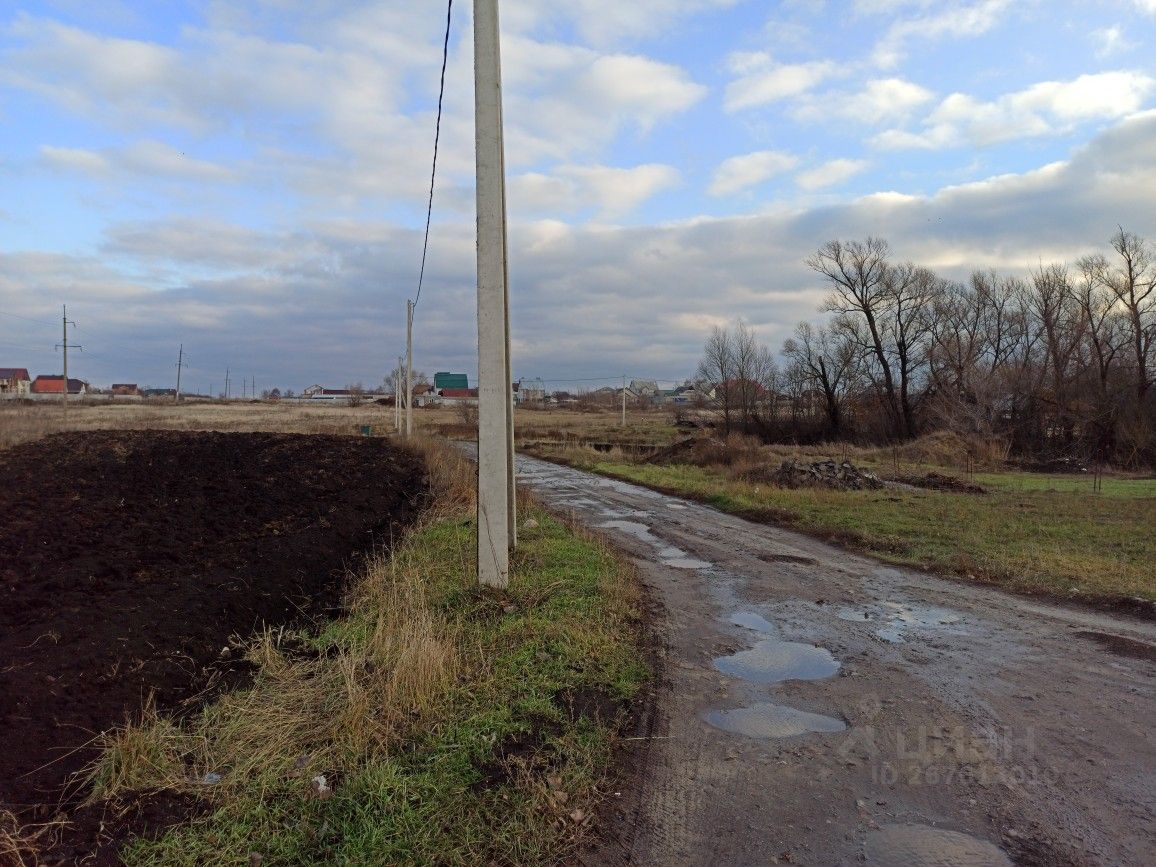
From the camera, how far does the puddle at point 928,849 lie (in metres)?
3.22

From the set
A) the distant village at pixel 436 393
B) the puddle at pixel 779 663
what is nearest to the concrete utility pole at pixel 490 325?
the puddle at pixel 779 663

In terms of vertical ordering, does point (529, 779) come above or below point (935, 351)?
below

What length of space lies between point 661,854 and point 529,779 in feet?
2.53

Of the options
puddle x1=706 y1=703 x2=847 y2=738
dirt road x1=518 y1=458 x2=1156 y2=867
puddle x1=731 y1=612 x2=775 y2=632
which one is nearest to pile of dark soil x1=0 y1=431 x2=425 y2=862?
dirt road x1=518 y1=458 x2=1156 y2=867

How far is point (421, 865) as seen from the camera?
3178 mm

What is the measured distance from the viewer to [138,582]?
8.75m

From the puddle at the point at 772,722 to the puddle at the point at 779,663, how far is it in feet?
2.06

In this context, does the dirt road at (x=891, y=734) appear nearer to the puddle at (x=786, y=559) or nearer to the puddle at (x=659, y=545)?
the puddle at (x=659, y=545)

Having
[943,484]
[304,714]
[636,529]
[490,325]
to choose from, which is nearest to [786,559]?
[636,529]

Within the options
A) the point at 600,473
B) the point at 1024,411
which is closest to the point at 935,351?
the point at 1024,411

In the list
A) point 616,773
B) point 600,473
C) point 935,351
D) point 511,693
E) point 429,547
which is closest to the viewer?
point 616,773

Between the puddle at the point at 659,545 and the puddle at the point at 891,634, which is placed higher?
the puddle at the point at 891,634

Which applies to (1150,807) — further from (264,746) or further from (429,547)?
(429,547)

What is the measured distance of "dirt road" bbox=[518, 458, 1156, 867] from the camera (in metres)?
3.41
